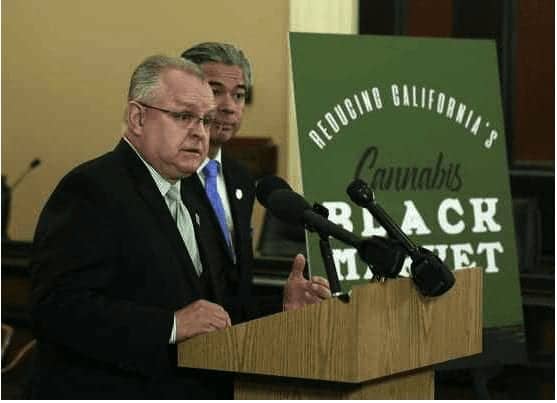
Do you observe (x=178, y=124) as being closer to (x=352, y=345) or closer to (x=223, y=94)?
(x=223, y=94)

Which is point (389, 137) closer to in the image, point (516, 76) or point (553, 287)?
point (553, 287)

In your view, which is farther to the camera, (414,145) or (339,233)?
(414,145)

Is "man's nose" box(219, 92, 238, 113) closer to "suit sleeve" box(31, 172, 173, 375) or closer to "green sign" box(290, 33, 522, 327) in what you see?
"green sign" box(290, 33, 522, 327)

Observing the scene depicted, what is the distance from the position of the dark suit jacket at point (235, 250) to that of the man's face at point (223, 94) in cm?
11

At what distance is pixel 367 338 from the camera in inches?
88.6

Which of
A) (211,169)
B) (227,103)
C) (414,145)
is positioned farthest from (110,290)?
(414,145)

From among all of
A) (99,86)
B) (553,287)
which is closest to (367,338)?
(553,287)

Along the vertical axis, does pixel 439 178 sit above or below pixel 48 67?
below

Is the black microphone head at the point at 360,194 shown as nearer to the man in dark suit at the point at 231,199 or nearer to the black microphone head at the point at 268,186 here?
the black microphone head at the point at 268,186

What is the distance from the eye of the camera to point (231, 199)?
10.3 feet

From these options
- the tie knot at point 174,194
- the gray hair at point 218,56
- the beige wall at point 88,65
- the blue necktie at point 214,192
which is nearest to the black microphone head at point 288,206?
the tie knot at point 174,194

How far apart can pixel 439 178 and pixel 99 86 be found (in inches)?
194

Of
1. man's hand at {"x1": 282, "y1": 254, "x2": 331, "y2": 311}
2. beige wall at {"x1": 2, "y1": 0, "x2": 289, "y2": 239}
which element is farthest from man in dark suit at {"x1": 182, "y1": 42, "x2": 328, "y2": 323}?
beige wall at {"x1": 2, "y1": 0, "x2": 289, "y2": 239}

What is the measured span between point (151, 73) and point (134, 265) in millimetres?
410
